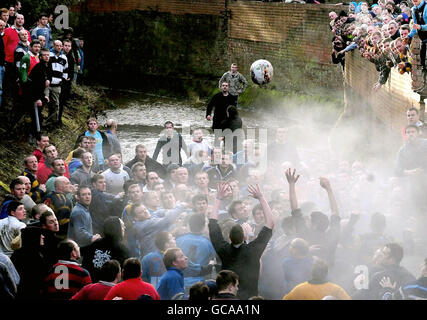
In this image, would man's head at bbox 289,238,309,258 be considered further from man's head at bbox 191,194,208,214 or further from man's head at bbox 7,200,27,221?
man's head at bbox 7,200,27,221

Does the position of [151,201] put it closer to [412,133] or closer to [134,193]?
[134,193]

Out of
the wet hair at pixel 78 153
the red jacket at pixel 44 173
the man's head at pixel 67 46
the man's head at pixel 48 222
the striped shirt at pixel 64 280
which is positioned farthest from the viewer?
the man's head at pixel 67 46

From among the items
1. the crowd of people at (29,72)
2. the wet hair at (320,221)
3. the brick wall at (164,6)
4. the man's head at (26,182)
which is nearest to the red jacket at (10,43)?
the crowd of people at (29,72)

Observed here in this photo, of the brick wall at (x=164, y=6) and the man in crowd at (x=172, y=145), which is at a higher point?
the brick wall at (x=164, y=6)

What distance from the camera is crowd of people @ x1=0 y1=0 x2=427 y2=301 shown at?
6.33m

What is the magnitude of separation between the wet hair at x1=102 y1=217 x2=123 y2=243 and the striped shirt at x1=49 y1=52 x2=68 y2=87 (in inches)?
298

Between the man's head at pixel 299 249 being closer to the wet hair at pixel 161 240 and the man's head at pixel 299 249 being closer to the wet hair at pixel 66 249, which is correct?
the wet hair at pixel 161 240

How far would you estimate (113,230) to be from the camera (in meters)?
6.92

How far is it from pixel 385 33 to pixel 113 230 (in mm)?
7618

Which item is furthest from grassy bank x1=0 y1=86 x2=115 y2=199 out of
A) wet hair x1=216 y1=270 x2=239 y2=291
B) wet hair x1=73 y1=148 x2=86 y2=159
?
wet hair x1=216 y1=270 x2=239 y2=291

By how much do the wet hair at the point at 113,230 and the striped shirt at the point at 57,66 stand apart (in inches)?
298

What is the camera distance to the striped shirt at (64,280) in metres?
6.26

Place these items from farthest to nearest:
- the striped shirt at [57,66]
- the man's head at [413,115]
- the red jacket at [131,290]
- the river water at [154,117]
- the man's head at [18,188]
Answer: the river water at [154,117]
the striped shirt at [57,66]
the man's head at [413,115]
the man's head at [18,188]
the red jacket at [131,290]
